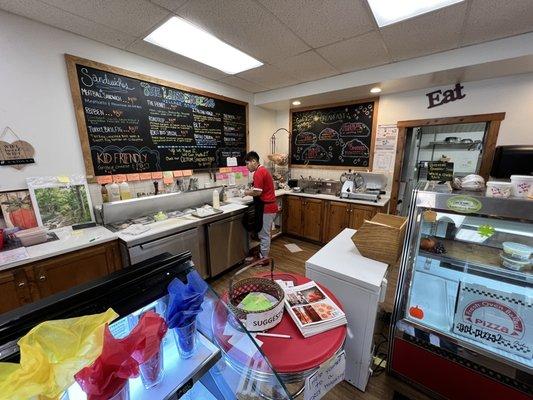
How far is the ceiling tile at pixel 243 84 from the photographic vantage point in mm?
3328

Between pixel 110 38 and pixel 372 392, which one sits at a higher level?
pixel 110 38

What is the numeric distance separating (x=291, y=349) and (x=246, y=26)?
8.02ft

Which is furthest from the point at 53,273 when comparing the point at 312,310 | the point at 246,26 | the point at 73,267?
the point at 246,26

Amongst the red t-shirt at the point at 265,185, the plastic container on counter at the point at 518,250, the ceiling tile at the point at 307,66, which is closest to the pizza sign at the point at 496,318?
the plastic container on counter at the point at 518,250

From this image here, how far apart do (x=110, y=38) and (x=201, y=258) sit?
245 centimetres

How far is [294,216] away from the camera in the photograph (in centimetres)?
411

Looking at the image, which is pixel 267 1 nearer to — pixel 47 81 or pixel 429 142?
pixel 47 81

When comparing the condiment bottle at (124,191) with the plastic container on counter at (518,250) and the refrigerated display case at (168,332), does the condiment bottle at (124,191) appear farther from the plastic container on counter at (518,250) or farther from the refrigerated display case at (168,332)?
the plastic container on counter at (518,250)

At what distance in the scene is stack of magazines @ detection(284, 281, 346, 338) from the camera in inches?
39.4

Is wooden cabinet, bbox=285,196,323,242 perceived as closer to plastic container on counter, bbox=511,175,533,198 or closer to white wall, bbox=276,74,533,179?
white wall, bbox=276,74,533,179

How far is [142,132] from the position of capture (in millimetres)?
2684

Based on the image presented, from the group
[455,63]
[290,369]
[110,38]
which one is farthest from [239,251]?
[455,63]

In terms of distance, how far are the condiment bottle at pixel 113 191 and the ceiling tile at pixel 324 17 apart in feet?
7.49

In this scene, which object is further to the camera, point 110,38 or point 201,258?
point 201,258
